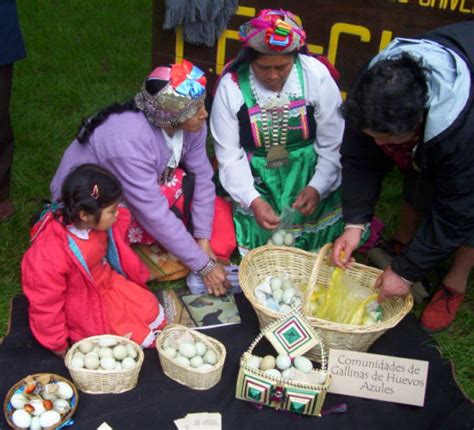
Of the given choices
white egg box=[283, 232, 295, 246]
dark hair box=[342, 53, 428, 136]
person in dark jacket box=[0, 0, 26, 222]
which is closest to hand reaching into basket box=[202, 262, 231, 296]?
white egg box=[283, 232, 295, 246]

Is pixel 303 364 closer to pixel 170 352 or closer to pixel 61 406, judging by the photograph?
pixel 170 352

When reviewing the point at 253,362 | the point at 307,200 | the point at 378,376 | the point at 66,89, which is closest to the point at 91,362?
the point at 253,362

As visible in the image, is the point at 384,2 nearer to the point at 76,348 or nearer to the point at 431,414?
the point at 431,414

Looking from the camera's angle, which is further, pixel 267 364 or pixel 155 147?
pixel 155 147

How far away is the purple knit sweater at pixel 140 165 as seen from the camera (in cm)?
233

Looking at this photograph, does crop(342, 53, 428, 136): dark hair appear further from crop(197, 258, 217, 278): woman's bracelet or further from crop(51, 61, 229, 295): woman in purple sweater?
crop(197, 258, 217, 278): woman's bracelet

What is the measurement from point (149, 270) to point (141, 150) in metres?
0.66

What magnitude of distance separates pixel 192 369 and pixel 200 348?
10 centimetres

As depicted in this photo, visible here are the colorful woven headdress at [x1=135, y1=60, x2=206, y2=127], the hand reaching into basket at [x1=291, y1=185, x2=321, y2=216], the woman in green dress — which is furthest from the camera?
the hand reaching into basket at [x1=291, y1=185, x2=321, y2=216]

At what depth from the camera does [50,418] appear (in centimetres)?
192

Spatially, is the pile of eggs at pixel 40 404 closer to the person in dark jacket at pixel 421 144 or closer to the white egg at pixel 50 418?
the white egg at pixel 50 418

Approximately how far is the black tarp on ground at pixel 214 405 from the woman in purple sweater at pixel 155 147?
1.59 ft

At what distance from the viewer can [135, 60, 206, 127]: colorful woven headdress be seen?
2275mm

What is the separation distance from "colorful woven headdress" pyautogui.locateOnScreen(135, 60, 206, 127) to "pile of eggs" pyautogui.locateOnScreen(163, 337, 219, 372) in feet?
2.81
